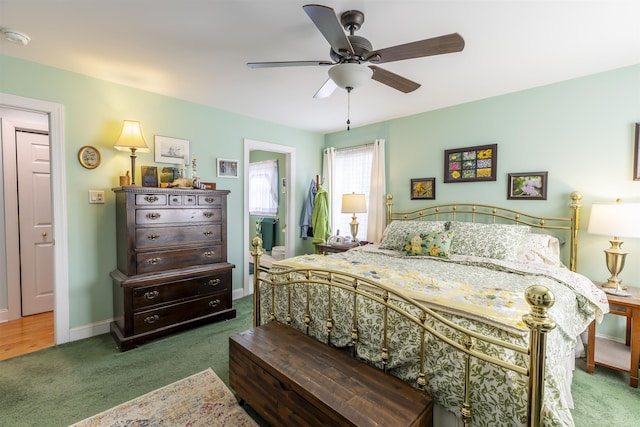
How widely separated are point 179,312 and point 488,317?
276cm

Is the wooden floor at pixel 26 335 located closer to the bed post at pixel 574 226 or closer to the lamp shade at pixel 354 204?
the lamp shade at pixel 354 204

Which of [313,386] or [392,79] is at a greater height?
[392,79]

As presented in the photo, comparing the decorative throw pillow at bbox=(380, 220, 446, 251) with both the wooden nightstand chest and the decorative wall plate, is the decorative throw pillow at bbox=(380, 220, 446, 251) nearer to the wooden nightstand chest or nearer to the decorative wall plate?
the wooden nightstand chest

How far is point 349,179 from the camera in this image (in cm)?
466

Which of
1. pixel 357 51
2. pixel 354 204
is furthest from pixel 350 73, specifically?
pixel 354 204

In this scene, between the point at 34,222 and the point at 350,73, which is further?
the point at 34,222

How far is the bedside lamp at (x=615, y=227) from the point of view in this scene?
220cm

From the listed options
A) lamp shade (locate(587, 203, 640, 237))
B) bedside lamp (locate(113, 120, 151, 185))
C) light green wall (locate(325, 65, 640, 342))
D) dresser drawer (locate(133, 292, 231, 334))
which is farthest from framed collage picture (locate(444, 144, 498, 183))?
bedside lamp (locate(113, 120, 151, 185))

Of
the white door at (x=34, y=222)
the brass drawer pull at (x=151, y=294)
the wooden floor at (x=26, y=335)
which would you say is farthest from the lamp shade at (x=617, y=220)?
the white door at (x=34, y=222)

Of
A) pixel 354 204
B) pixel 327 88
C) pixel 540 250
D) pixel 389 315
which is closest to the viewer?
pixel 389 315

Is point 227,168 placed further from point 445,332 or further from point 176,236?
point 445,332

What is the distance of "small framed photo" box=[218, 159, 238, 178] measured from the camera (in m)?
3.73

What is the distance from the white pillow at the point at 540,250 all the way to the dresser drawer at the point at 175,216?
3.09 m

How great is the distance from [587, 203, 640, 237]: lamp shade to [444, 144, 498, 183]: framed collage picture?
1014 mm
